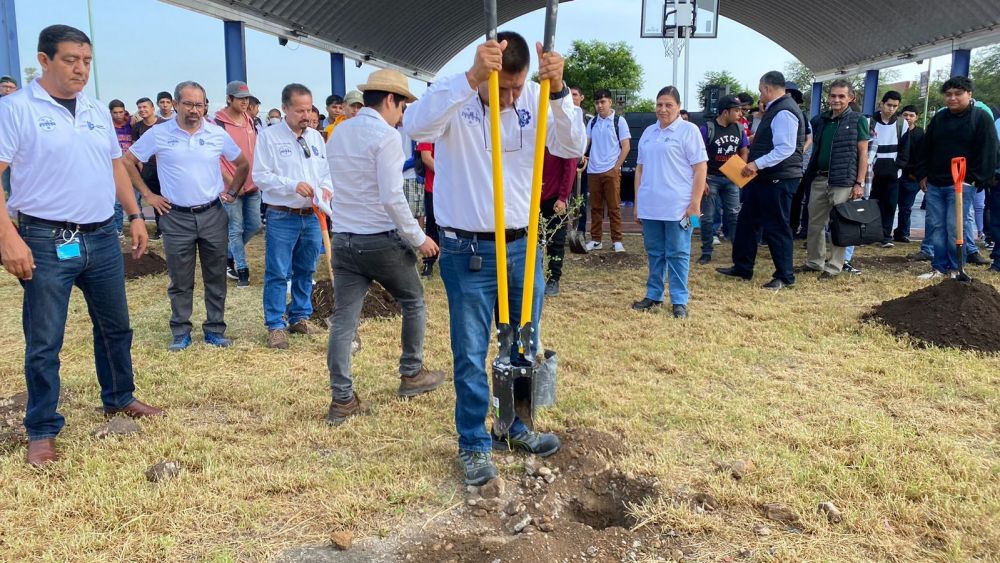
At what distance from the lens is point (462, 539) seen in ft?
8.52

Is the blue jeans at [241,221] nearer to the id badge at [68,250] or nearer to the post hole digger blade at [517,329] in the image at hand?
the id badge at [68,250]

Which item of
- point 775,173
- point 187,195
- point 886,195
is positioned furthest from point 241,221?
point 886,195

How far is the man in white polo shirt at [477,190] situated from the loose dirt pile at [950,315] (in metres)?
3.61

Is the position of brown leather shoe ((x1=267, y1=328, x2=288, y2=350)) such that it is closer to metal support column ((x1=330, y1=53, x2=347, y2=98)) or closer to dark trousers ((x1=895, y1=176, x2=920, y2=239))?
dark trousers ((x1=895, y1=176, x2=920, y2=239))

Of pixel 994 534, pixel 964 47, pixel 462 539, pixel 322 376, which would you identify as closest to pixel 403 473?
pixel 462 539

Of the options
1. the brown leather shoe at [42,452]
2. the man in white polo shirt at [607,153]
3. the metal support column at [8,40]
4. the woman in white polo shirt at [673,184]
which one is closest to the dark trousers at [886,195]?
the man in white polo shirt at [607,153]

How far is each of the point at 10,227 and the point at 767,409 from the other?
155 inches

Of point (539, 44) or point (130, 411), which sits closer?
point (539, 44)

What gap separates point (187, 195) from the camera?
16.1 ft

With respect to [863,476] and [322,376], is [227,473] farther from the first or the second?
[863,476]

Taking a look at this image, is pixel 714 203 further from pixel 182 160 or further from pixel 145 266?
pixel 145 266

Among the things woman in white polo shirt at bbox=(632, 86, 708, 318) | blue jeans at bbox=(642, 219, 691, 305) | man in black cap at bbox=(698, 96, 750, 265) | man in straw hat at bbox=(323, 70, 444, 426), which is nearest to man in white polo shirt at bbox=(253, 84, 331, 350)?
man in straw hat at bbox=(323, 70, 444, 426)

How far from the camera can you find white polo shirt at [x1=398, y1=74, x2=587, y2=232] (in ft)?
9.11

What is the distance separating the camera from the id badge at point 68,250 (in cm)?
321
